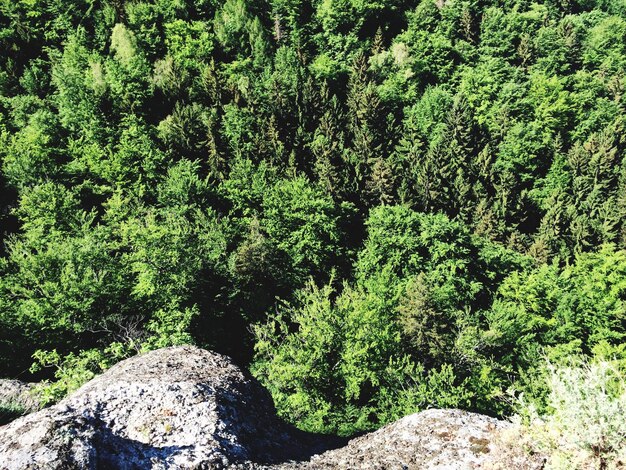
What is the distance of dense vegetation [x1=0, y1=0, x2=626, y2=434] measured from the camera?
2972cm

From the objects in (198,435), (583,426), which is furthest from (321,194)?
(583,426)

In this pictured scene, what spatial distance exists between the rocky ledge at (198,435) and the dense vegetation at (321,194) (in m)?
9.42

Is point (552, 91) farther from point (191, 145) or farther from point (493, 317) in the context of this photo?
point (191, 145)

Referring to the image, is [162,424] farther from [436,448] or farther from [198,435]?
[436,448]

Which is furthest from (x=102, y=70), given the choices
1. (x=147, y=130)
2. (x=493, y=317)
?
(x=493, y=317)

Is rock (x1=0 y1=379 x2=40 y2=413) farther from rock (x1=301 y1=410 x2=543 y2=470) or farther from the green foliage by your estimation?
the green foliage

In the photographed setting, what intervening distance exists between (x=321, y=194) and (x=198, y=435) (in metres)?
38.5

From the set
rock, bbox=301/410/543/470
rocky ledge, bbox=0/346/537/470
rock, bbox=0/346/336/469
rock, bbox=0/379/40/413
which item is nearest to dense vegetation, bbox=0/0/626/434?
rock, bbox=0/379/40/413

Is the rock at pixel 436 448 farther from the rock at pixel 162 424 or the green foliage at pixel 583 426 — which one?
the rock at pixel 162 424

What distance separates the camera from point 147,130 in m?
53.5

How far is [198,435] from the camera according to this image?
8820 millimetres

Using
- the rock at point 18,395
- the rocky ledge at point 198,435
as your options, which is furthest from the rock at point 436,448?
the rock at point 18,395

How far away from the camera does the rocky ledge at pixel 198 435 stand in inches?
277

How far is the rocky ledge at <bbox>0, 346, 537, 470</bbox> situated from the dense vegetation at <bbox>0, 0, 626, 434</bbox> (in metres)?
9.42
